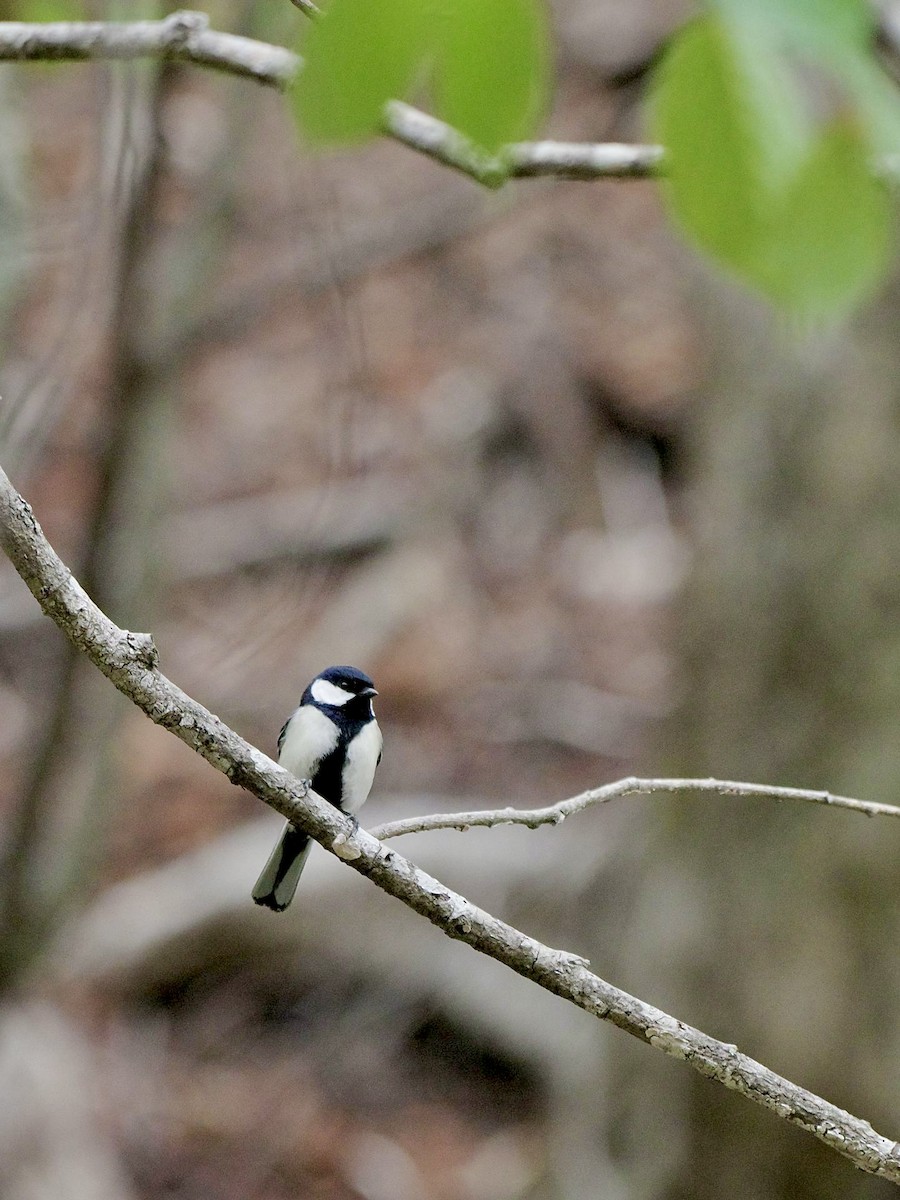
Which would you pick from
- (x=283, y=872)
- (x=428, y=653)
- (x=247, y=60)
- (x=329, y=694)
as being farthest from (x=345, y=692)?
(x=428, y=653)

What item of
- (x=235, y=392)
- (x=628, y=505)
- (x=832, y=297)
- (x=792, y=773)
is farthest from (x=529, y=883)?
(x=832, y=297)

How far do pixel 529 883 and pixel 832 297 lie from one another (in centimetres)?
468

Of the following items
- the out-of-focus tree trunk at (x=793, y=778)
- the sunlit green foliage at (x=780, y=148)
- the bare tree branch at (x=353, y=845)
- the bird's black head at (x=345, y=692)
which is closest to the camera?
the sunlit green foliage at (x=780, y=148)

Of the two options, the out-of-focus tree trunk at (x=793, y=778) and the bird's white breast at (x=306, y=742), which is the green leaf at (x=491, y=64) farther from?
the out-of-focus tree trunk at (x=793, y=778)

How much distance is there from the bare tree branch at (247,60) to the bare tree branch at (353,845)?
2.92ft

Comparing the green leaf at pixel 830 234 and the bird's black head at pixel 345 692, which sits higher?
the green leaf at pixel 830 234

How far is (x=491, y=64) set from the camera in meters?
1.11

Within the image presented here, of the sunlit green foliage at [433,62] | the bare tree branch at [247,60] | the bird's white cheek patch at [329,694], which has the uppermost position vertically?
the sunlit green foliage at [433,62]

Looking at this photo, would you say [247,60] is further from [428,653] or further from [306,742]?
[428,653]

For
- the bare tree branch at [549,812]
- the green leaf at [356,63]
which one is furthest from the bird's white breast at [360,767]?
the green leaf at [356,63]

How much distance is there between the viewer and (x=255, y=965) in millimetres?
5863

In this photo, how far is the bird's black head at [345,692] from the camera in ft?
5.87

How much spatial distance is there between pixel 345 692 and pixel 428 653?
17.7 ft

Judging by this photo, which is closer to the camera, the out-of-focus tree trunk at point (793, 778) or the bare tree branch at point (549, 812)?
the bare tree branch at point (549, 812)
